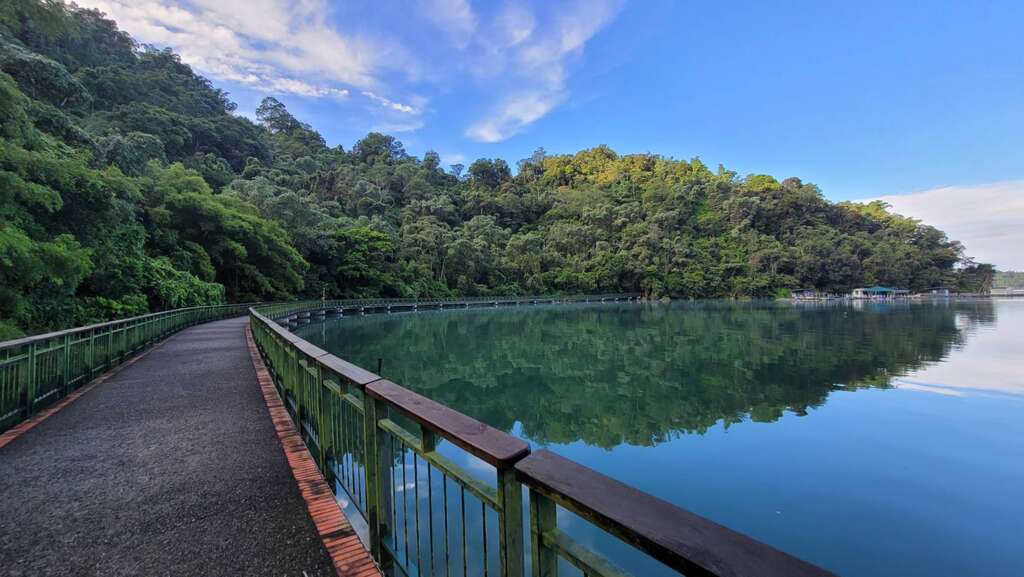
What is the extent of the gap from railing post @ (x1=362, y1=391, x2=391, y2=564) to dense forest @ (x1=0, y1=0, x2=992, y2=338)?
929cm

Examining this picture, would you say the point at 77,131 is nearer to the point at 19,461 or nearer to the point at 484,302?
the point at 19,461

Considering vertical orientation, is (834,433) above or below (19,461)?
below

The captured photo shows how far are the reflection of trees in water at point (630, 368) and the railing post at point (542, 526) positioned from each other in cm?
858

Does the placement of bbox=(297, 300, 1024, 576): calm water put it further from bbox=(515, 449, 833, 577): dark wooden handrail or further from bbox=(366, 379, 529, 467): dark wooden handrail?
bbox=(515, 449, 833, 577): dark wooden handrail

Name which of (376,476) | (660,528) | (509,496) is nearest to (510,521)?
(509,496)

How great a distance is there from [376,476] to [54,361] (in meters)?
5.54

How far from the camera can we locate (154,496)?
117 inches

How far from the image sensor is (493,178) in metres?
94.6

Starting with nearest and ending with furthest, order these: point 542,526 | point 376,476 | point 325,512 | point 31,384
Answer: point 542,526, point 376,476, point 325,512, point 31,384

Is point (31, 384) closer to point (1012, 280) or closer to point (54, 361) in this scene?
point (54, 361)

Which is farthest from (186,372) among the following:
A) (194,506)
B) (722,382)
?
(722,382)

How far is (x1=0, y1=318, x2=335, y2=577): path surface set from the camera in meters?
2.29

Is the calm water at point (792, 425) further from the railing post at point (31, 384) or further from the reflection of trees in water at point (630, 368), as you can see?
the railing post at point (31, 384)

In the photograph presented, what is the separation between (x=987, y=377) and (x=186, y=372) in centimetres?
2112
